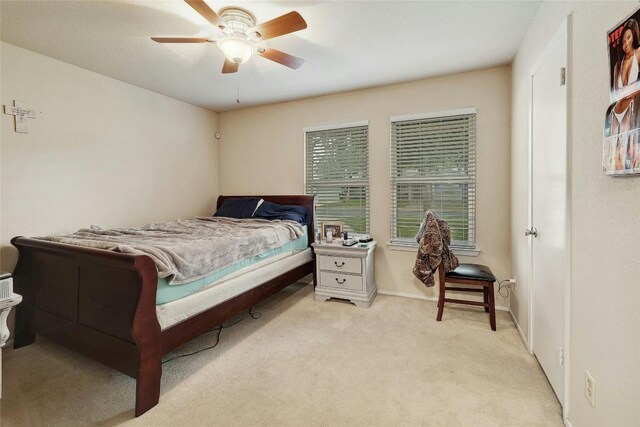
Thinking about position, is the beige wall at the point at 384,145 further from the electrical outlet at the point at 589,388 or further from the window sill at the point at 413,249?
the electrical outlet at the point at 589,388

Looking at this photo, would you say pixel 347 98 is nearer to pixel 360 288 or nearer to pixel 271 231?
pixel 271 231

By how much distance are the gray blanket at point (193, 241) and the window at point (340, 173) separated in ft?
2.15

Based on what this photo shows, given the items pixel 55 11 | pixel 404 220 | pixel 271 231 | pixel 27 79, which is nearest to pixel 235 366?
pixel 271 231

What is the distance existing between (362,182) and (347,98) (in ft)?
3.49

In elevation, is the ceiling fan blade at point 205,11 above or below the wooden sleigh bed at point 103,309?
above

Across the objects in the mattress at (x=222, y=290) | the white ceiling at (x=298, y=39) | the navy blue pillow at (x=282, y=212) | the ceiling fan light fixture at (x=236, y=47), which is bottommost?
the mattress at (x=222, y=290)

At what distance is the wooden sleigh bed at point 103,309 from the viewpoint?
5.23 feet

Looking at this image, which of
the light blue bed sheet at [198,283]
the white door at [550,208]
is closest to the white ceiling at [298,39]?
the white door at [550,208]

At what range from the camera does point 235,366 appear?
2.03 meters

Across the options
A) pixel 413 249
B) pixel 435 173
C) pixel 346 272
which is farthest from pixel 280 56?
pixel 413 249

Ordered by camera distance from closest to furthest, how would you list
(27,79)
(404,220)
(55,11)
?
(55,11), (27,79), (404,220)

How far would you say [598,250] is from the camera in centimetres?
120

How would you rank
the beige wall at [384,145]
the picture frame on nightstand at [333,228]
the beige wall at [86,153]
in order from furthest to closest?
the picture frame on nightstand at [333,228]
the beige wall at [384,145]
the beige wall at [86,153]

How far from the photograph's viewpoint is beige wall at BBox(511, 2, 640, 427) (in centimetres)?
100
